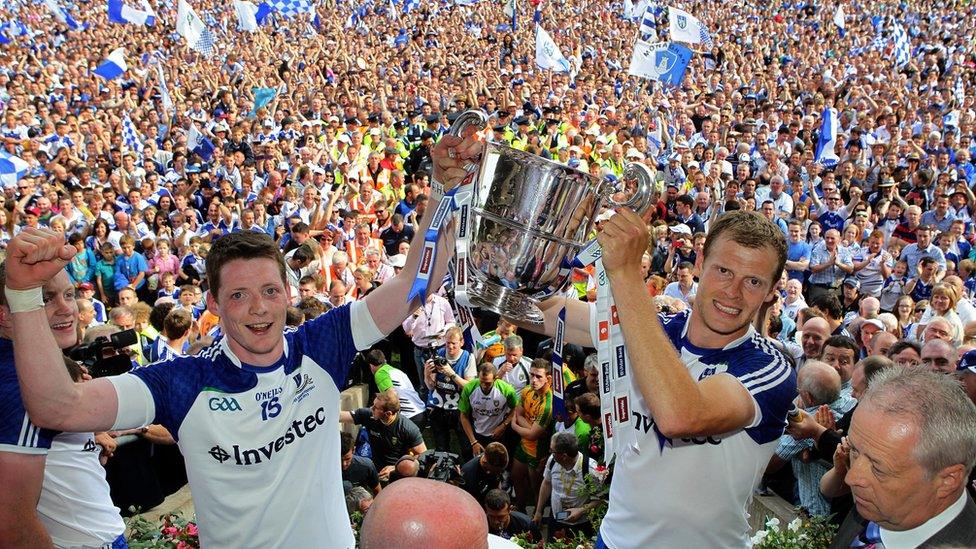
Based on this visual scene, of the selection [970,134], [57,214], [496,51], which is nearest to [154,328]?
[57,214]

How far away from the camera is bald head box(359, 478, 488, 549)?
4.94 feet

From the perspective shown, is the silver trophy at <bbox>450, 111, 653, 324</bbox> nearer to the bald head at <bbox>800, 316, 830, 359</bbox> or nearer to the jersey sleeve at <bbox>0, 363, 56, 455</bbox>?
the jersey sleeve at <bbox>0, 363, 56, 455</bbox>

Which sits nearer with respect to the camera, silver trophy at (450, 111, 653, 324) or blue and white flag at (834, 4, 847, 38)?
silver trophy at (450, 111, 653, 324)

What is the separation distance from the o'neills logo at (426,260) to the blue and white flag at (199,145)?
13.2m

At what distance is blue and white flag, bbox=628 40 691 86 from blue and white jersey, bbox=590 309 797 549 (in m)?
12.5

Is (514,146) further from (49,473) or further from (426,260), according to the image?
(49,473)

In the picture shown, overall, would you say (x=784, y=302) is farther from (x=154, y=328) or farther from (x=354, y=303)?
(x=354, y=303)

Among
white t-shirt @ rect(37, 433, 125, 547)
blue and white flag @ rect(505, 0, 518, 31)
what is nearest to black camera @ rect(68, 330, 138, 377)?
white t-shirt @ rect(37, 433, 125, 547)

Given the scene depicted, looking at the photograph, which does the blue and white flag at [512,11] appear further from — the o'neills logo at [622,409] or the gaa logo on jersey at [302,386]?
the o'neills logo at [622,409]

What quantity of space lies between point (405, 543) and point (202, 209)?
40.4 ft

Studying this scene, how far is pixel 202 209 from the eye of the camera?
1306 cm

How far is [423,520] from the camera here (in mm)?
1517

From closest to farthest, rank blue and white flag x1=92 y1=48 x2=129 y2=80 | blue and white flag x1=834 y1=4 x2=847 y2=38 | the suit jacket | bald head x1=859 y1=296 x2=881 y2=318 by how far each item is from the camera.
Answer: the suit jacket, bald head x1=859 y1=296 x2=881 y2=318, blue and white flag x1=92 y1=48 x2=129 y2=80, blue and white flag x1=834 y1=4 x2=847 y2=38

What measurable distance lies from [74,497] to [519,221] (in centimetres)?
187
